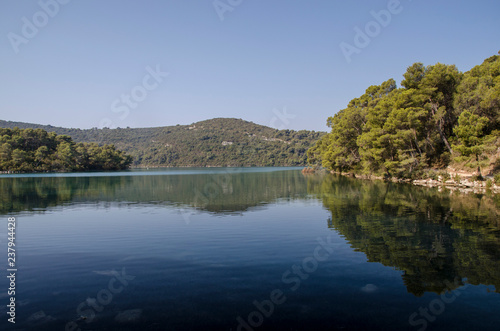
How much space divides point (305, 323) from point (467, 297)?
4.84 m

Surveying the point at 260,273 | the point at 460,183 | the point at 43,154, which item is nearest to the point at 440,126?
the point at 460,183

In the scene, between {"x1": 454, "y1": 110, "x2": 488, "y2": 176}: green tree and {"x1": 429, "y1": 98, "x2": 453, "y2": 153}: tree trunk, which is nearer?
{"x1": 454, "y1": 110, "x2": 488, "y2": 176}: green tree

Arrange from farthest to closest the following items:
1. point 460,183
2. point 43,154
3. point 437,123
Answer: point 43,154, point 437,123, point 460,183

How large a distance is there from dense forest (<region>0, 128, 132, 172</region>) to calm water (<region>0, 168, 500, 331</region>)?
4554 inches

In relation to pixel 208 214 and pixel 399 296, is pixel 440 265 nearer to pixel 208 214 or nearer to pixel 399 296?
pixel 399 296

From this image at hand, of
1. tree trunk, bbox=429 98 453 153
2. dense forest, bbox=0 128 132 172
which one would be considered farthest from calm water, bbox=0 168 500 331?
dense forest, bbox=0 128 132 172

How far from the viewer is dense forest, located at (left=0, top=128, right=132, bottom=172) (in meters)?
115

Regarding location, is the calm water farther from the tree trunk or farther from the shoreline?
the tree trunk

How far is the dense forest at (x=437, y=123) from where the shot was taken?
38.0m

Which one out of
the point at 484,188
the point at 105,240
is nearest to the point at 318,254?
the point at 105,240

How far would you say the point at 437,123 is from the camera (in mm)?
46656

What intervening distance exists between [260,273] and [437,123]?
45648mm

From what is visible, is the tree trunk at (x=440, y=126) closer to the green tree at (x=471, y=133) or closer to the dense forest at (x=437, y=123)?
the dense forest at (x=437, y=123)

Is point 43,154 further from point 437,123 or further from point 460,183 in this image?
point 460,183
